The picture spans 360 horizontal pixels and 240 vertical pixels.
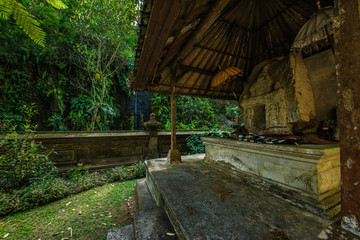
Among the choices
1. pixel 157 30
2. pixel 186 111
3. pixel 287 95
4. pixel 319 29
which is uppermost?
pixel 319 29

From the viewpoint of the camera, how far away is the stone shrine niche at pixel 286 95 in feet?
10.9

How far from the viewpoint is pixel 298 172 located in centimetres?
199

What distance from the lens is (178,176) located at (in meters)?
3.06

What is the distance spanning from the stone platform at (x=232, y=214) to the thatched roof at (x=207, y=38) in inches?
97.9

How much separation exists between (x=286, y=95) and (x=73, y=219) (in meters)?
6.02

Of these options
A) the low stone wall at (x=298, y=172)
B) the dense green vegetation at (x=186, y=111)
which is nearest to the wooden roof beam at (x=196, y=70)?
the low stone wall at (x=298, y=172)

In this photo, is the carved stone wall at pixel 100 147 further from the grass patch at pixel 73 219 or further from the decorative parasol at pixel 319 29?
the decorative parasol at pixel 319 29

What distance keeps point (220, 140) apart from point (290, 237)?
2.22 meters

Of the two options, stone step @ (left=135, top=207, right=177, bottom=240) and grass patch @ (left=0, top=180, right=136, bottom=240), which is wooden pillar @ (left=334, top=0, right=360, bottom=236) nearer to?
stone step @ (left=135, top=207, right=177, bottom=240)

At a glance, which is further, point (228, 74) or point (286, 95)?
point (228, 74)

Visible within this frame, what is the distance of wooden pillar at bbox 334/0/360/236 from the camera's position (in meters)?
1.23

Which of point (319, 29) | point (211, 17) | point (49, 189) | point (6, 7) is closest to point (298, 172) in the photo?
point (319, 29)

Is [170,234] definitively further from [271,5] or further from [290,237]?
[271,5]

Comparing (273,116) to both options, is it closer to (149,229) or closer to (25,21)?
(149,229)
